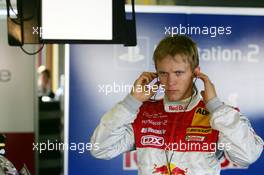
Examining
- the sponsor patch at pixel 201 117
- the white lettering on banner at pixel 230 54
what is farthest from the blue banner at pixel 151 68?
the sponsor patch at pixel 201 117

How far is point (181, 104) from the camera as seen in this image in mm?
1875

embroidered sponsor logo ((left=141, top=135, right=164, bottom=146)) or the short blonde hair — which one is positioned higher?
the short blonde hair

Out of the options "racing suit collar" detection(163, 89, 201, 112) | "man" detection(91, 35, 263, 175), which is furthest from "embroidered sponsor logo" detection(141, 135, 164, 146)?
"racing suit collar" detection(163, 89, 201, 112)

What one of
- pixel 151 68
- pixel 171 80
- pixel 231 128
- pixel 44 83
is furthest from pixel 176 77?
pixel 44 83

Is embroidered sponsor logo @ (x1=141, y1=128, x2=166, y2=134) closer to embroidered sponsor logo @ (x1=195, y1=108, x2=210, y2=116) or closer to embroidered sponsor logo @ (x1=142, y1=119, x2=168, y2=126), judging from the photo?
embroidered sponsor logo @ (x1=142, y1=119, x2=168, y2=126)

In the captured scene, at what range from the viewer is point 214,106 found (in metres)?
1.85

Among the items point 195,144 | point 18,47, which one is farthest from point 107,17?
point 195,144

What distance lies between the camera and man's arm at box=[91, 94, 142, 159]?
184 centimetres

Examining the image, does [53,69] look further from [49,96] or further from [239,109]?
[239,109]

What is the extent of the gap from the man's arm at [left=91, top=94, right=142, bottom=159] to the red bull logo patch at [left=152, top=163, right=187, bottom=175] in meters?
0.12

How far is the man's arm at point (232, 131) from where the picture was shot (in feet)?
5.94

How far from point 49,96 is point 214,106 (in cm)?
70

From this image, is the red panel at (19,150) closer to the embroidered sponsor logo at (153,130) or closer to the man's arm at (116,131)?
the man's arm at (116,131)

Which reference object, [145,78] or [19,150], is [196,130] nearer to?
[145,78]
